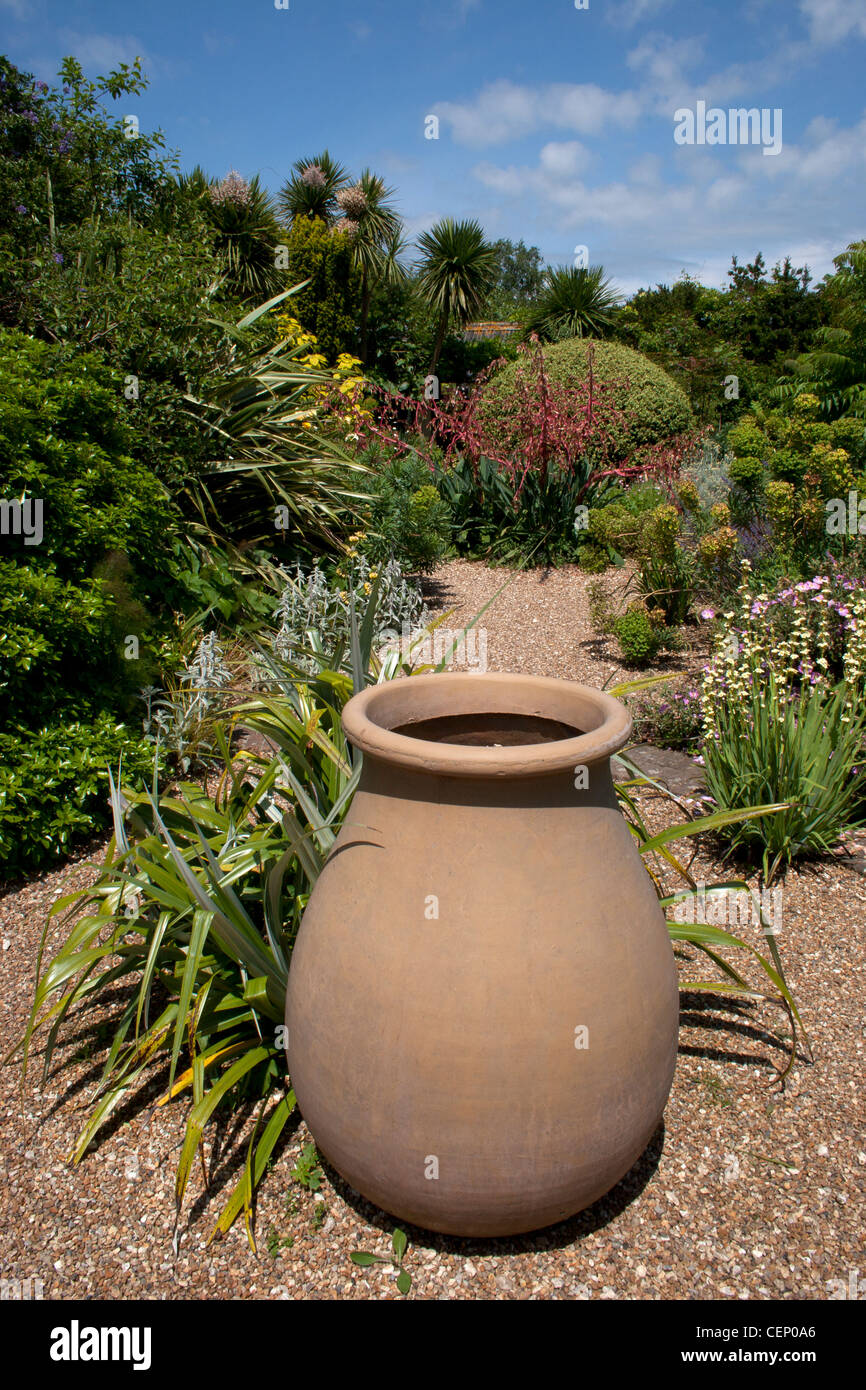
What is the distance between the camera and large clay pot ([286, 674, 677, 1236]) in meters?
1.60

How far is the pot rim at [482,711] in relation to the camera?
1.60 m

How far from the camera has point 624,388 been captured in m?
11.2

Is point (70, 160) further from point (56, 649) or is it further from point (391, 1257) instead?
point (391, 1257)

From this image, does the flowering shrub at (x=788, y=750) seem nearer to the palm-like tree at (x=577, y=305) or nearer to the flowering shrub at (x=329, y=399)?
the flowering shrub at (x=329, y=399)

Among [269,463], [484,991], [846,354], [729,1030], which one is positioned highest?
[846,354]

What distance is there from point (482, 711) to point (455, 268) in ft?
47.3

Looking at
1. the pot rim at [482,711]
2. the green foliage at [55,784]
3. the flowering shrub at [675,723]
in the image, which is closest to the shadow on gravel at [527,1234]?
the pot rim at [482,711]

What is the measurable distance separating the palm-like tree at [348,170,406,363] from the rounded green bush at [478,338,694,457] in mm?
4352

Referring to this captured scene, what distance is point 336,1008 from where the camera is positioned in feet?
5.65

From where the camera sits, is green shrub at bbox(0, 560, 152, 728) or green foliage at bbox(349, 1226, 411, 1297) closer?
green foliage at bbox(349, 1226, 411, 1297)

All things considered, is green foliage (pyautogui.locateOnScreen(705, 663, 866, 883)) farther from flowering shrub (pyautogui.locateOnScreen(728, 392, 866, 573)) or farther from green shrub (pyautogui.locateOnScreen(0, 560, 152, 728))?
green shrub (pyautogui.locateOnScreen(0, 560, 152, 728))

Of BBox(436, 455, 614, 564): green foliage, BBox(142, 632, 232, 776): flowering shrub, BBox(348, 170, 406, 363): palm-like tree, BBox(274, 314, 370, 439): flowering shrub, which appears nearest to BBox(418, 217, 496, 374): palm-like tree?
BBox(348, 170, 406, 363): palm-like tree

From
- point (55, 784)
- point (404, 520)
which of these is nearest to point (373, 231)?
point (404, 520)

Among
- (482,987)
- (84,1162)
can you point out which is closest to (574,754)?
(482,987)
